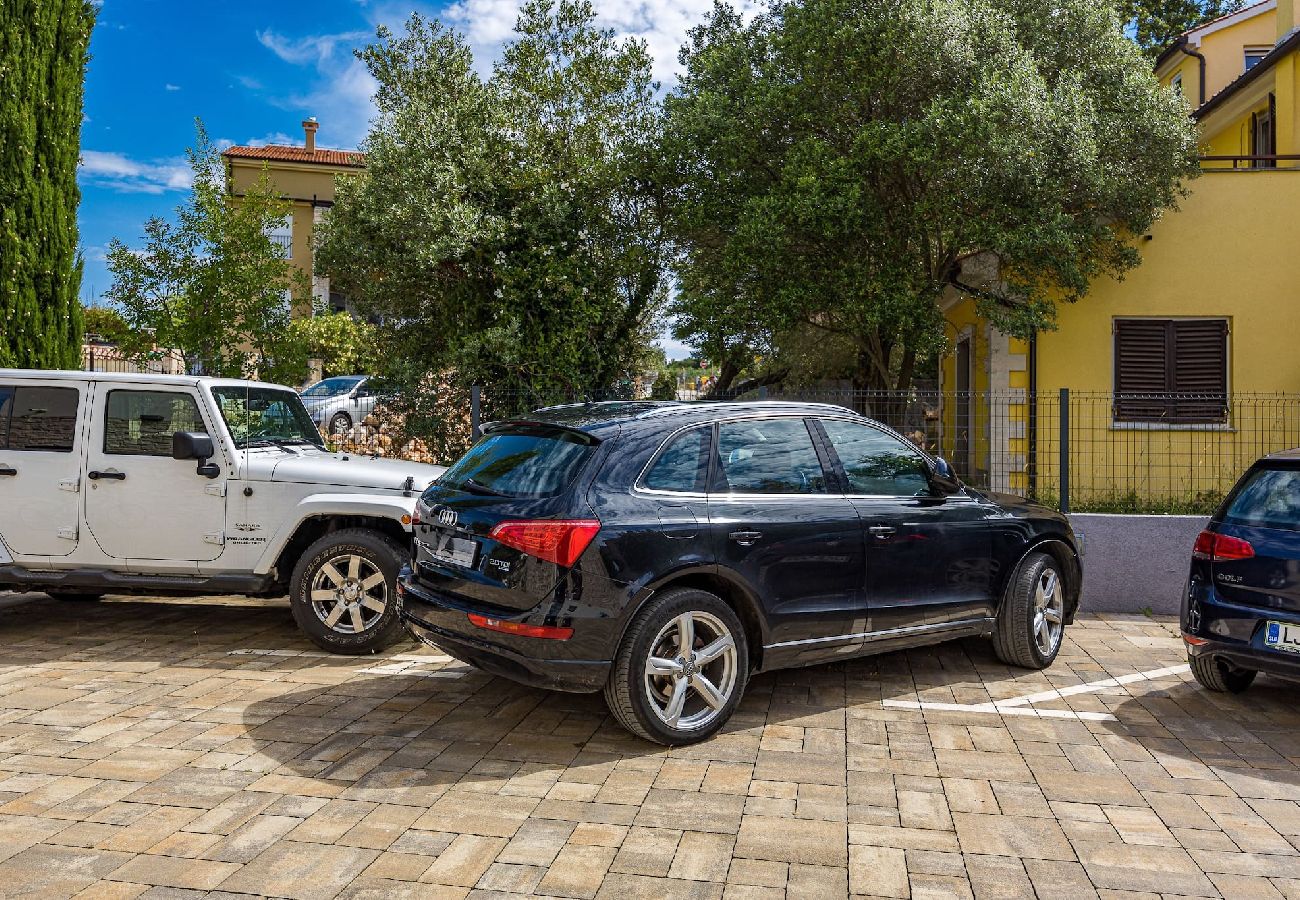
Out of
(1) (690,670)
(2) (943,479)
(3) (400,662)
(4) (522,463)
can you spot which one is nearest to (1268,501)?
(2) (943,479)

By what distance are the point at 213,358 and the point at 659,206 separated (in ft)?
21.2

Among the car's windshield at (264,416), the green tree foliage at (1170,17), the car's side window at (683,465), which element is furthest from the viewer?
the green tree foliage at (1170,17)

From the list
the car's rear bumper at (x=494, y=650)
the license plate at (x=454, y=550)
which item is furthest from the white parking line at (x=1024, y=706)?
the license plate at (x=454, y=550)

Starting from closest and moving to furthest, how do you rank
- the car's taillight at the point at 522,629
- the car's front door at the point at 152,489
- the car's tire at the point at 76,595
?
the car's taillight at the point at 522,629, the car's front door at the point at 152,489, the car's tire at the point at 76,595

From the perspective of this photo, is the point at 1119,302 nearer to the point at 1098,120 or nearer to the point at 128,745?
the point at 1098,120

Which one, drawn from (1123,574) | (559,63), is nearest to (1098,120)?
(1123,574)

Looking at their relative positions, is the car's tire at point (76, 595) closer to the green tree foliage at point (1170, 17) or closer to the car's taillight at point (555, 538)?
the car's taillight at point (555, 538)

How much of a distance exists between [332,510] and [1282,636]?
590cm

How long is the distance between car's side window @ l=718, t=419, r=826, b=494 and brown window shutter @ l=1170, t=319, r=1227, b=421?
8.10m

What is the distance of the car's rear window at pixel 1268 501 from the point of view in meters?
5.69

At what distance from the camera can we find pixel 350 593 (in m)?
6.75

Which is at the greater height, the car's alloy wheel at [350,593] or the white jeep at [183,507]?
the white jeep at [183,507]

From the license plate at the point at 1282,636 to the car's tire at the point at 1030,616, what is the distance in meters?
1.37

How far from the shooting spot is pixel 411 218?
42.6ft
